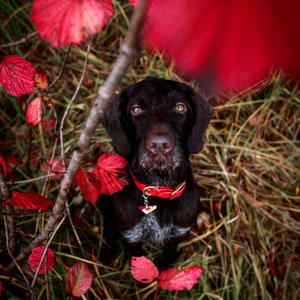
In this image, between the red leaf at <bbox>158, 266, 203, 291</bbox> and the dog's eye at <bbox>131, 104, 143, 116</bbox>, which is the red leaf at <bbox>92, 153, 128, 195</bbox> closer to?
the dog's eye at <bbox>131, 104, 143, 116</bbox>

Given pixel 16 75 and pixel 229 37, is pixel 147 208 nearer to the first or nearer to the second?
pixel 16 75

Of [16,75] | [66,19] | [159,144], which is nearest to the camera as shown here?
[66,19]

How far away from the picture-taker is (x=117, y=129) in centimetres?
224

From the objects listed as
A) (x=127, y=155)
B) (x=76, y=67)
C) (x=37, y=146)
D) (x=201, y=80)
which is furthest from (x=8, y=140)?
(x=201, y=80)

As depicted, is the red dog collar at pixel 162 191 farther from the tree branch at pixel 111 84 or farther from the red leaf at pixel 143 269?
the tree branch at pixel 111 84

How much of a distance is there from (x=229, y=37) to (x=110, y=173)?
1.49 m

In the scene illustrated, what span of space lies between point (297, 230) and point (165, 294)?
1.29 meters

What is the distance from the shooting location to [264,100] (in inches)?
126

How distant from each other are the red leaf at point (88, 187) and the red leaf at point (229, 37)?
1.40 m

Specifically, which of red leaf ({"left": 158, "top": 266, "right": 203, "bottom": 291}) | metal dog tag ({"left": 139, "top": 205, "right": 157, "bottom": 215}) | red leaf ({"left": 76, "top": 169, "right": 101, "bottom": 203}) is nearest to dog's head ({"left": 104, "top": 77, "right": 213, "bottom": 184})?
metal dog tag ({"left": 139, "top": 205, "right": 157, "bottom": 215})

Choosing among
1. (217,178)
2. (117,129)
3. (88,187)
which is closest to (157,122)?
(117,129)

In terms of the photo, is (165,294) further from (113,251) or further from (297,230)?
(297,230)

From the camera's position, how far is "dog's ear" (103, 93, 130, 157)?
2211 millimetres

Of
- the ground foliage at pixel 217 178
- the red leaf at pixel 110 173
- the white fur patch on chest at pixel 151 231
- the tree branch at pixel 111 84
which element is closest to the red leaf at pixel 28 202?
the tree branch at pixel 111 84
